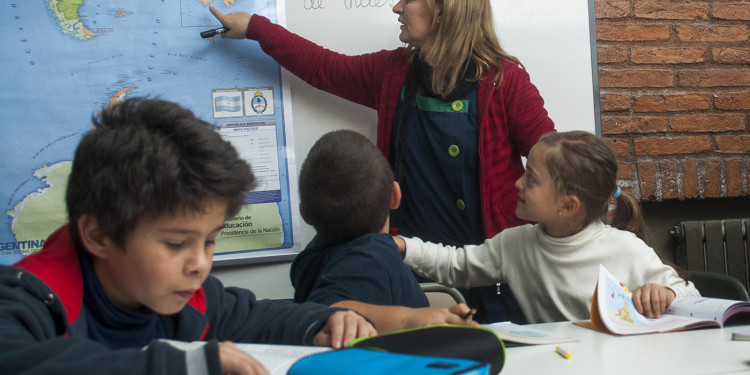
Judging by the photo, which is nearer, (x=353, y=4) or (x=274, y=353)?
(x=274, y=353)

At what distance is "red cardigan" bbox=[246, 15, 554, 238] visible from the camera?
6.81 ft

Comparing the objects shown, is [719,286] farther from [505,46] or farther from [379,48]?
[379,48]

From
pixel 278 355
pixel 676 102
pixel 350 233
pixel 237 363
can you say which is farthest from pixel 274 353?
pixel 676 102

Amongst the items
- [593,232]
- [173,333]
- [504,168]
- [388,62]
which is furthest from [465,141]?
→ [173,333]

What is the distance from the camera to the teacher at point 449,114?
208 cm

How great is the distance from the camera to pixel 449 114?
82.4 inches

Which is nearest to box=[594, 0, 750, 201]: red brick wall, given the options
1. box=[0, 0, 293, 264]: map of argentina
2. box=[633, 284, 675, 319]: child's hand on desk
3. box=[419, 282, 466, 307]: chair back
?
box=[419, 282, 466, 307]: chair back

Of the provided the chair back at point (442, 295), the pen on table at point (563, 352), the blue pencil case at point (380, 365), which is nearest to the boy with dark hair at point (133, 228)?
the blue pencil case at point (380, 365)

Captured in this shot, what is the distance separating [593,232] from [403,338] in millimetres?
1013

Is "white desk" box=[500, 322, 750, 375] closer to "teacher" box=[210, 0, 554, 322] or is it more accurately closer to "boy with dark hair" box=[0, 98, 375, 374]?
"boy with dark hair" box=[0, 98, 375, 374]

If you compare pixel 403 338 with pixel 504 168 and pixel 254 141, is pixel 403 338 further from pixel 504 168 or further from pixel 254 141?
pixel 254 141

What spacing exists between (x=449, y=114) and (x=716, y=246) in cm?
153

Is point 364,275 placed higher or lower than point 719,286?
higher

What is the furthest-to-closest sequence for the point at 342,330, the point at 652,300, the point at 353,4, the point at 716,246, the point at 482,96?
the point at 716,246 < the point at 353,4 < the point at 482,96 < the point at 652,300 < the point at 342,330
